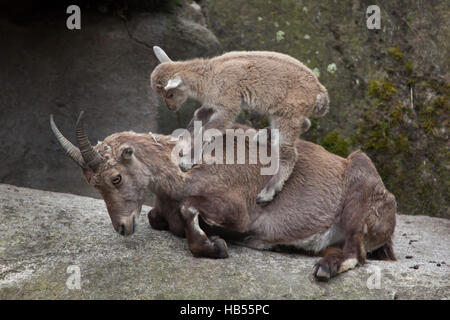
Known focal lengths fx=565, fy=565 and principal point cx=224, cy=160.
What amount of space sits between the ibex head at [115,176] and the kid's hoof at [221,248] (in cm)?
88

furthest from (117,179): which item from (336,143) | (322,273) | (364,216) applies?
(336,143)

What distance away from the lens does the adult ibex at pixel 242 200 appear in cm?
578

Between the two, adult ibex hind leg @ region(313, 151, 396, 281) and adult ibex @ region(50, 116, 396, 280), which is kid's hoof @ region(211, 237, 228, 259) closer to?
adult ibex @ region(50, 116, 396, 280)

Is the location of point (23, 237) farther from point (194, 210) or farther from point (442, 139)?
point (442, 139)

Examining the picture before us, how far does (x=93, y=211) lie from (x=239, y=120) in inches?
138

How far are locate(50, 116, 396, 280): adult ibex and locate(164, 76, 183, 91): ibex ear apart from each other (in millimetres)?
680

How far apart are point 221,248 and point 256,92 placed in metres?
1.68

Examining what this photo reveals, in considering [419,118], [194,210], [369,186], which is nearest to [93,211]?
[194,210]

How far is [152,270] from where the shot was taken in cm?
548

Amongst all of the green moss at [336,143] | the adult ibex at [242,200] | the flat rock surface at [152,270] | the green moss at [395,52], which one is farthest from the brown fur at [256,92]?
the green moss at [395,52]

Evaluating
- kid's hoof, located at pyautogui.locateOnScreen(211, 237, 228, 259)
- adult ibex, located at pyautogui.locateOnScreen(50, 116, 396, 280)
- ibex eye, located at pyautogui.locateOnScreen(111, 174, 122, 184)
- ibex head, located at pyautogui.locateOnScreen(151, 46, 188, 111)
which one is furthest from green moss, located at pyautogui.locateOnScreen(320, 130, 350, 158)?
ibex eye, located at pyautogui.locateOnScreen(111, 174, 122, 184)

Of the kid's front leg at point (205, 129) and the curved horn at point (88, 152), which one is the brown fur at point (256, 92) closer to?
the kid's front leg at point (205, 129)

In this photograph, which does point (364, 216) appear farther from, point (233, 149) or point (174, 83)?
point (174, 83)

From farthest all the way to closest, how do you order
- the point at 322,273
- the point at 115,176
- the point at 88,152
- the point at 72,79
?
the point at 72,79 < the point at 115,176 < the point at 88,152 < the point at 322,273
